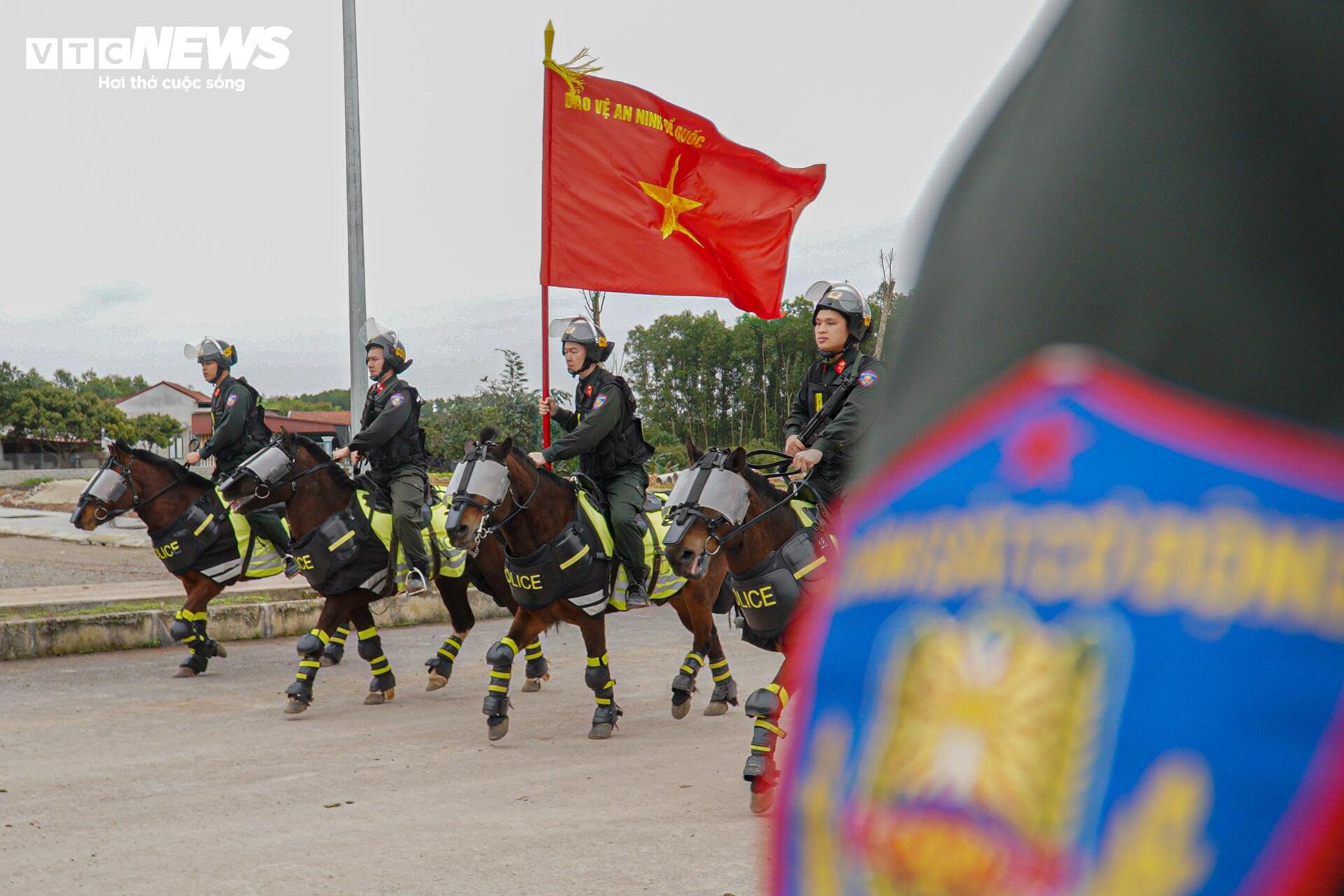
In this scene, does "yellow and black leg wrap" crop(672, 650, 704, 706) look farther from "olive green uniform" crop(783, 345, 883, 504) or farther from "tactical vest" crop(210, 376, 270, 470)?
"tactical vest" crop(210, 376, 270, 470)

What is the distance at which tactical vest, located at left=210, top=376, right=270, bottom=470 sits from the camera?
41.2 feet

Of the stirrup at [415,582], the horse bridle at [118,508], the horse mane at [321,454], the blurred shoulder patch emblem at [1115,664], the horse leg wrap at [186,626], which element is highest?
the blurred shoulder patch emblem at [1115,664]

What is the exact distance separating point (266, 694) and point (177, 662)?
6.83 feet

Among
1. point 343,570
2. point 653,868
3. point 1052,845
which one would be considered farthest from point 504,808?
point 1052,845

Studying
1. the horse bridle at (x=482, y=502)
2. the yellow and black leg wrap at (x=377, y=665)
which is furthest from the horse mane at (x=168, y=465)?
the horse bridle at (x=482, y=502)

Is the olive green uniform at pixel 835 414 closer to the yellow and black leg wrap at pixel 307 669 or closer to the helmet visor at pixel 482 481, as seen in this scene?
the helmet visor at pixel 482 481

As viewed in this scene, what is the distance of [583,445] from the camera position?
902cm

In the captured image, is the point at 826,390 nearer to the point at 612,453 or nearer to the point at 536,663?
the point at 612,453

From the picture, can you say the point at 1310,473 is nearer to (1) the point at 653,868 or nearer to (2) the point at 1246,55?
(2) the point at 1246,55

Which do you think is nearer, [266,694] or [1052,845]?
[1052,845]

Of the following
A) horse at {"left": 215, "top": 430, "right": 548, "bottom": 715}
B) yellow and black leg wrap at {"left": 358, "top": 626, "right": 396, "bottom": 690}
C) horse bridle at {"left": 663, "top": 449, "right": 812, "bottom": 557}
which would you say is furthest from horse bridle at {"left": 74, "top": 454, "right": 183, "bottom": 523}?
horse bridle at {"left": 663, "top": 449, "right": 812, "bottom": 557}

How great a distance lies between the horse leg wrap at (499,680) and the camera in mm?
8289

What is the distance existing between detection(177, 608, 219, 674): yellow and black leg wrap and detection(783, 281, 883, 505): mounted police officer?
5959mm

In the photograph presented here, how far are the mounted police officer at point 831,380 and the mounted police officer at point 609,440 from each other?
149cm
